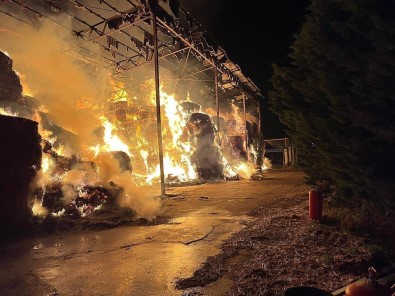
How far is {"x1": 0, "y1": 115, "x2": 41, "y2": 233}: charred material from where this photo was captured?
271 inches

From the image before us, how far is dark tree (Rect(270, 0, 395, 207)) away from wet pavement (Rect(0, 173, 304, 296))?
→ 8.92ft

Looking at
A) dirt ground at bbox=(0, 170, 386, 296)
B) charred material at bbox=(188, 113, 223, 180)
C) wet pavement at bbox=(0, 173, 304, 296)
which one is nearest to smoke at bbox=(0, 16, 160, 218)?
wet pavement at bbox=(0, 173, 304, 296)

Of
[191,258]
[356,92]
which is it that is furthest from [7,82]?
[356,92]

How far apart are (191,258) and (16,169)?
474cm

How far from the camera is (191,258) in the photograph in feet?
16.7

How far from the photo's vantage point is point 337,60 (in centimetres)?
557

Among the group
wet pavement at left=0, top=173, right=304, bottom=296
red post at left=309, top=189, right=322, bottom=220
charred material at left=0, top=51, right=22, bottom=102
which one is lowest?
wet pavement at left=0, top=173, right=304, bottom=296

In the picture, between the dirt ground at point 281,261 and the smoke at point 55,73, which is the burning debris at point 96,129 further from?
the dirt ground at point 281,261

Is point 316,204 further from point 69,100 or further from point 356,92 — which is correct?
point 69,100

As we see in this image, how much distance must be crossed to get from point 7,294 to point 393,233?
6.33 m

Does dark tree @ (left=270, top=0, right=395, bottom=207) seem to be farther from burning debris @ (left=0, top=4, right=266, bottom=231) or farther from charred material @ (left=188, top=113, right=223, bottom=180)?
charred material @ (left=188, top=113, right=223, bottom=180)

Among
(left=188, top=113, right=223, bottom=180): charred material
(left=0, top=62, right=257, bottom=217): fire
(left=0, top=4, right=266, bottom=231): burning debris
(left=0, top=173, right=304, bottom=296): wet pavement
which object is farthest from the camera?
(left=188, top=113, right=223, bottom=180): charred material

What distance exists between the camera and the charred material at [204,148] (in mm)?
17781

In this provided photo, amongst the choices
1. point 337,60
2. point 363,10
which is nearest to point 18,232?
point 337,60
